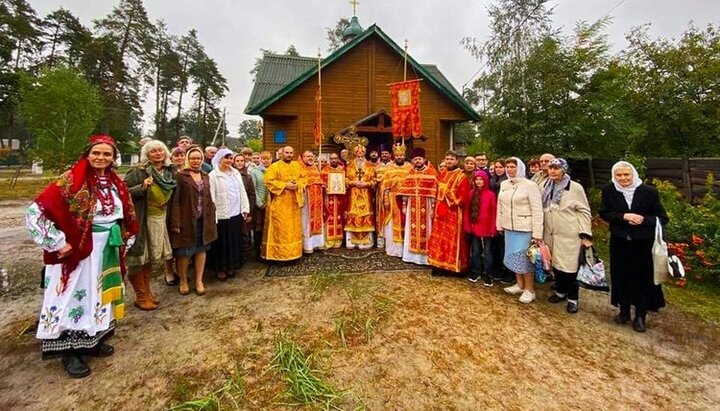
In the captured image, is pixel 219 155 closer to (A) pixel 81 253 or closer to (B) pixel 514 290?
(A) pixel 81 253

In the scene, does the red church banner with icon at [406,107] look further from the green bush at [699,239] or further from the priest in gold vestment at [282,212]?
the green bush at [699,239]

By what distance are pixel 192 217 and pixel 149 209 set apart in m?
A: 0.46

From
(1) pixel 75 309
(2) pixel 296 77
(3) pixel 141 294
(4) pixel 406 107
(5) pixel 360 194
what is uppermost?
(2) pixel 296 77

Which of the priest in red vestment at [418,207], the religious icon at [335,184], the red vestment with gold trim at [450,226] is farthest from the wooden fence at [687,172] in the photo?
the religious icon at [335,184]

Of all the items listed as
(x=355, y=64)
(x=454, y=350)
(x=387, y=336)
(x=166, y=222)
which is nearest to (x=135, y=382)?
(x=166, y=222)

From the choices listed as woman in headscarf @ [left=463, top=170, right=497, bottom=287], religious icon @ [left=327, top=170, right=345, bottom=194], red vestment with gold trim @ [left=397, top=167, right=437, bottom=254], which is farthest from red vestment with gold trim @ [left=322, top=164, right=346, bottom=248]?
woman in headscarf @ [left=463, top=170, right=497, bottom=287]

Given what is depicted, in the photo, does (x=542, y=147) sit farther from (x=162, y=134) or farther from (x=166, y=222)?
(x=162, y=134)

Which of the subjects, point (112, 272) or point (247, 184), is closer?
point (112, 272)

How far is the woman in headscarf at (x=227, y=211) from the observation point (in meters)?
4.54

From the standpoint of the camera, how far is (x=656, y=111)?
31.5 feet

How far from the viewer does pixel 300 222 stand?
5.64 metres

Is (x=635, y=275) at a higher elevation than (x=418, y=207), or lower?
lower

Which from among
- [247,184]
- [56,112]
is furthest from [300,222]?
[56,112]

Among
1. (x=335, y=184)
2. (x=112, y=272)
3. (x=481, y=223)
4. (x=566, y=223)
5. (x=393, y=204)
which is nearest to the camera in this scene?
(x=112, y=272)
